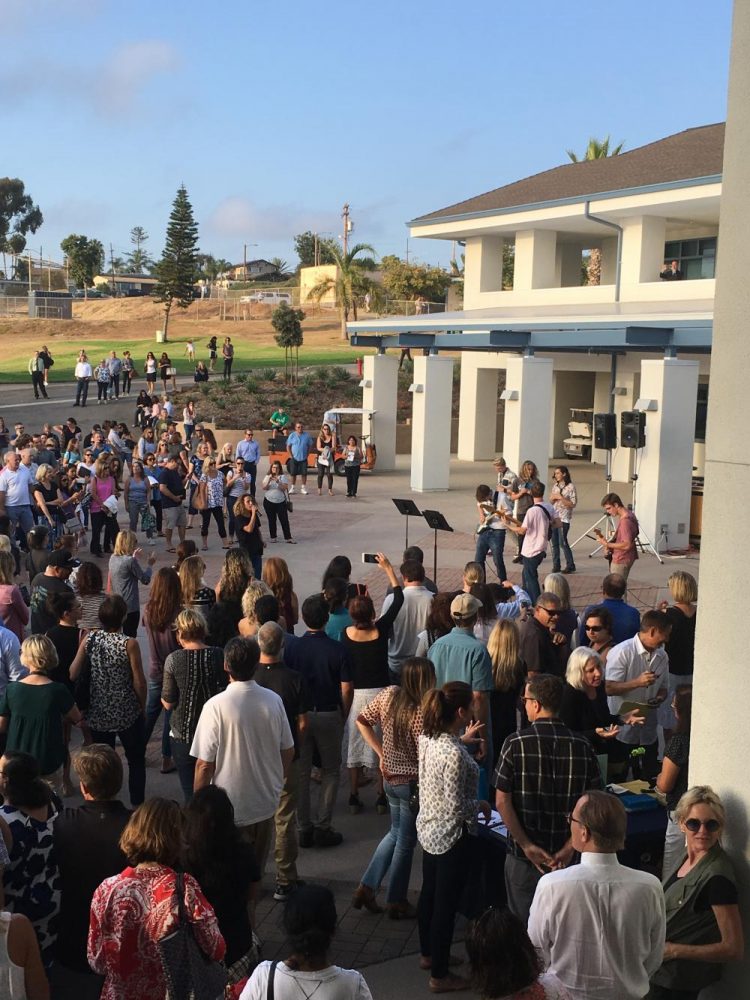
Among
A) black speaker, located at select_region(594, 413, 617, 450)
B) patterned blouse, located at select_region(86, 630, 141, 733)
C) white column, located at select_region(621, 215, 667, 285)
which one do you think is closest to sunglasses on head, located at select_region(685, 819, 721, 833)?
patterned blouse, located at select_region(86, 630, 141, 733)

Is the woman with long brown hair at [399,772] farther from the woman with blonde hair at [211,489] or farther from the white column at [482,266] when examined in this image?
the white column at [482,266]

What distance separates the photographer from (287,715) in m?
6.72

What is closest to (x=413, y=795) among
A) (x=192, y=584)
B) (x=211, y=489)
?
(x=192, y=584)

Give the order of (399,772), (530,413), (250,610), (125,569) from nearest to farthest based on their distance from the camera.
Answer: (399,772) → (250,610) → (125,569) → (530,413)

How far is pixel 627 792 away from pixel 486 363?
26.6m

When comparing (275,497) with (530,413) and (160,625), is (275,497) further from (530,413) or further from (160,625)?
(160,625)

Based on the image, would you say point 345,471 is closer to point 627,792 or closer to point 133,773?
point 133,773

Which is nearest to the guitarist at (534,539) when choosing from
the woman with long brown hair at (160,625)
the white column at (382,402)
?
the woman with long brown hair at (160,625)

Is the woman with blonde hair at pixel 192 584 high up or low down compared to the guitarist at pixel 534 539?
up

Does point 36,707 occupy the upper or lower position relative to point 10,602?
lower

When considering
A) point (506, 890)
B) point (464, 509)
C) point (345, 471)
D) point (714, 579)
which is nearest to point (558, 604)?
point (506, 890)

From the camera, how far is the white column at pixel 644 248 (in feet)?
86.1

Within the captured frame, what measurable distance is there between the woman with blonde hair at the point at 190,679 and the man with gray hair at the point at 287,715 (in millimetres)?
351

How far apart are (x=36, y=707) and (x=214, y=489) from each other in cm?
1112
